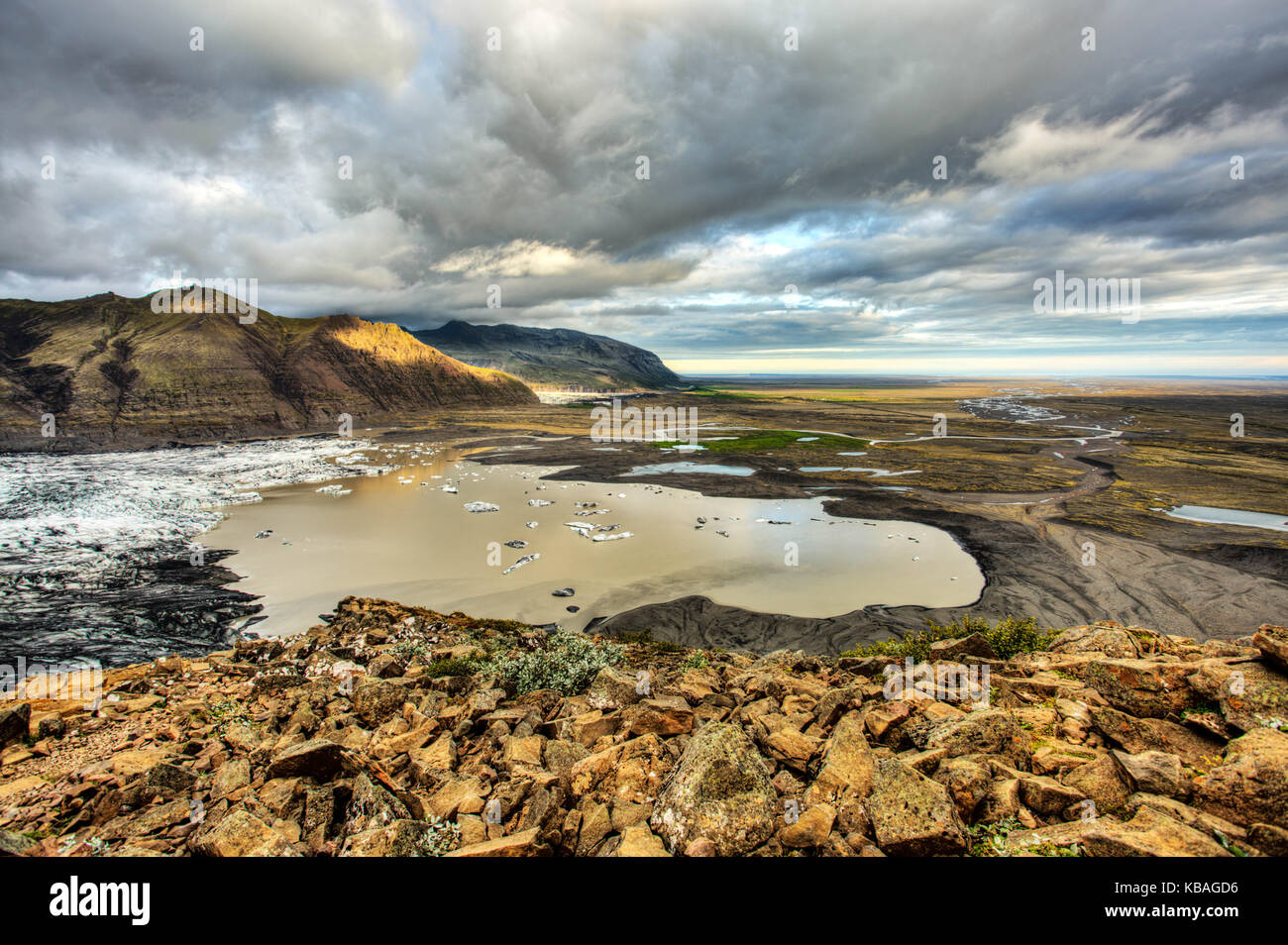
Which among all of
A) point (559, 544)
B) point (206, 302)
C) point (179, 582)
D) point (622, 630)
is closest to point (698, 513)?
point (559, 544)

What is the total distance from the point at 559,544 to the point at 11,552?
24.6 meters

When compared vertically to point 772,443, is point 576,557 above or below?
below

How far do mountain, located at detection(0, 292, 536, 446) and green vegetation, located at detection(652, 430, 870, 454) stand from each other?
6326 centimetres

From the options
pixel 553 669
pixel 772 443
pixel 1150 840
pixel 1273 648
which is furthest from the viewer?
pixel 772 443

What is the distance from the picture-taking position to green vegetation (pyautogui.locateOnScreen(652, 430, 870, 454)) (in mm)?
58659

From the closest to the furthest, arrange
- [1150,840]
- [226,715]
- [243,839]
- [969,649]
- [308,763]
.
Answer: [1150,840] < [243,839] < [308,763] < [226,715] < [969,649]

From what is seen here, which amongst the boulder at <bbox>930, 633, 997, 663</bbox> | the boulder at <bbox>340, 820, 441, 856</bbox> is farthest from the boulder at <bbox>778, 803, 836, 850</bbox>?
the boulder at <bbox>930, 633, 997, 663</bbox>

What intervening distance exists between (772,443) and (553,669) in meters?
56.2

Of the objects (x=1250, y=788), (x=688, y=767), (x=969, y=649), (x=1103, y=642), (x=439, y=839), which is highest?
(x=1250, y=788)

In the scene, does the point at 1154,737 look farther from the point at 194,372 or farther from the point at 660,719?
the point at 194,372

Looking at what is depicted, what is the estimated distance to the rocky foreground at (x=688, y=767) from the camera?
4199 millimetres

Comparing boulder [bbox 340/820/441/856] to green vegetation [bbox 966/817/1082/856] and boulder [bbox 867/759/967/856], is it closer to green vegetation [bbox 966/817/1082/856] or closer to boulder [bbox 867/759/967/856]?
boulder [bbox 867/759/967/856]

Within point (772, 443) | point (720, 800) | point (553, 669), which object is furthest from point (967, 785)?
point (772, 443)

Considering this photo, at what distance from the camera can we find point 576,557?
927 inches
